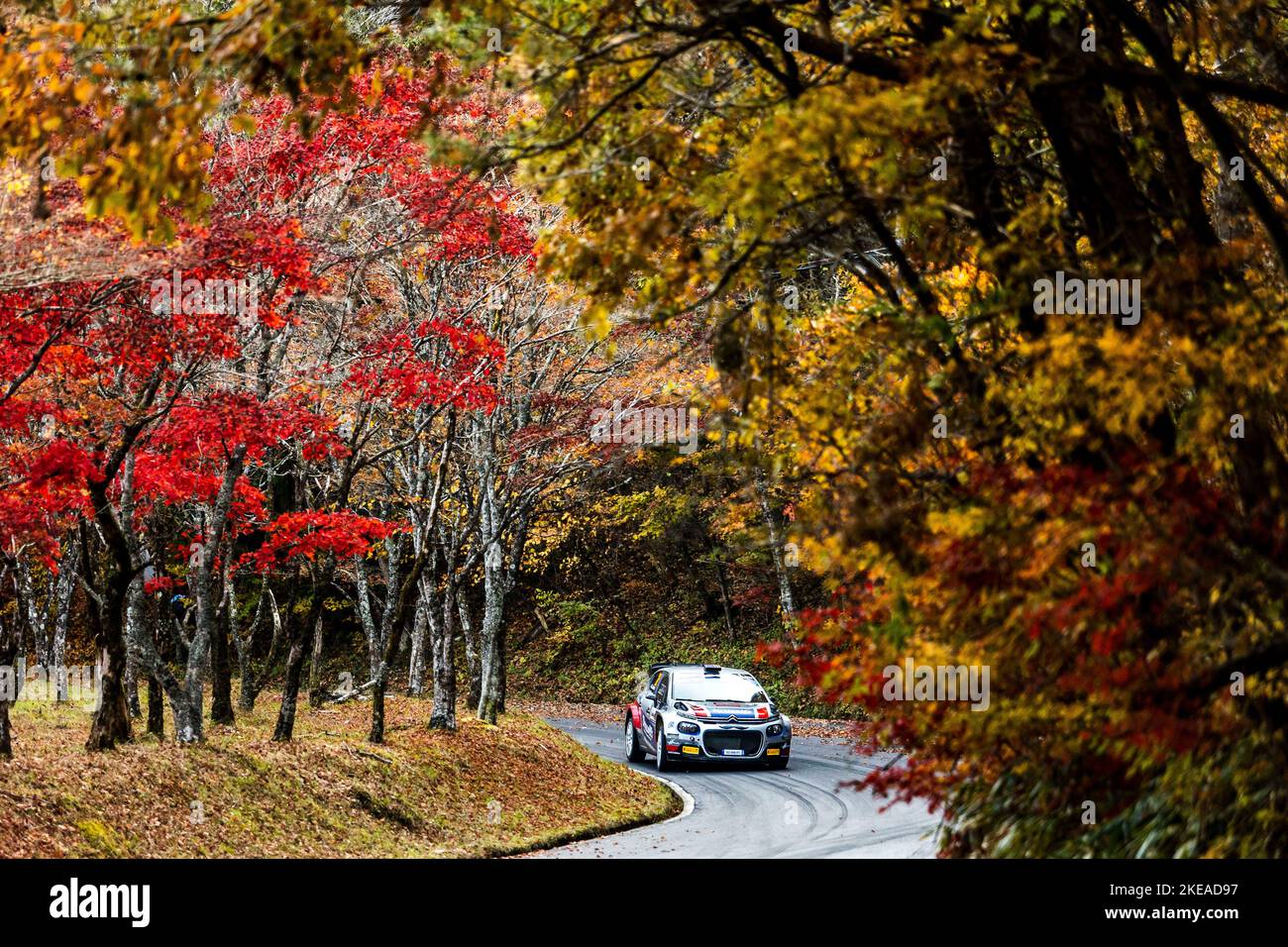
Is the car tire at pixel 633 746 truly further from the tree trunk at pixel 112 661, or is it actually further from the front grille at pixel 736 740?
the tree trunk at pixel 112 661

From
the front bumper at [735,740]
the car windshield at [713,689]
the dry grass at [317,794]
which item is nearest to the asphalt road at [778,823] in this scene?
the front bumper at [735,740]

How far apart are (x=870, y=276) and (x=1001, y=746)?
143 inches

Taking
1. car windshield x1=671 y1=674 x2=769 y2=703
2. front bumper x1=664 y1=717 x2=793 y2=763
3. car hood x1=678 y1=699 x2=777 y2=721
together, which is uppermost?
car windshield x1=671 y1=674 x2=769 y2=703

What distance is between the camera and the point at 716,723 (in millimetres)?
20125

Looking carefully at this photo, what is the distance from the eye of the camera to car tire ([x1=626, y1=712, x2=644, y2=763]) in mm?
22250

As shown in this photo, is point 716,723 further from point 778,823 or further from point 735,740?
point 778,823

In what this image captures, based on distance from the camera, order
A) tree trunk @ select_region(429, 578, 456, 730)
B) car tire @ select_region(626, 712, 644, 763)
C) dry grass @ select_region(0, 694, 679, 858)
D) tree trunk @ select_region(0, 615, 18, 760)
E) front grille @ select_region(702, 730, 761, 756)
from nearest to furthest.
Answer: dry grass @ select_region(0, 694, 679, 858) → tree trunk @ select_region(0, 615, 18, 760) → tree trunk @ select_region(429, 578, 456, 730) → front grille @ select_region(702, 730, 761, 756) → car tire @ select_region(626, 712, 644, 763)

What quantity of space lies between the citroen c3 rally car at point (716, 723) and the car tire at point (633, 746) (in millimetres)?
1425

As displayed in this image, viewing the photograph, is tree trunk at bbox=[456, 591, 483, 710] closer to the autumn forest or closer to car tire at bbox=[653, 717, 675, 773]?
car tire at bbox=[653, 717, 675, 773]

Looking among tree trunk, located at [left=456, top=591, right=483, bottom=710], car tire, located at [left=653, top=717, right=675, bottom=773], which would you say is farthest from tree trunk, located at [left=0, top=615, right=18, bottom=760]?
car tire, located at [left=653, top=717, right=675, bottom=773]

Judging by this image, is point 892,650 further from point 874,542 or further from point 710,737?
point 710,737

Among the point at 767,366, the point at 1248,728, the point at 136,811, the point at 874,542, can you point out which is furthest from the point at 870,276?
the point at 136,811

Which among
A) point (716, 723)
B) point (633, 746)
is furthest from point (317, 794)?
point (633, 746)

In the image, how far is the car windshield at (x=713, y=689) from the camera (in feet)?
66.3
